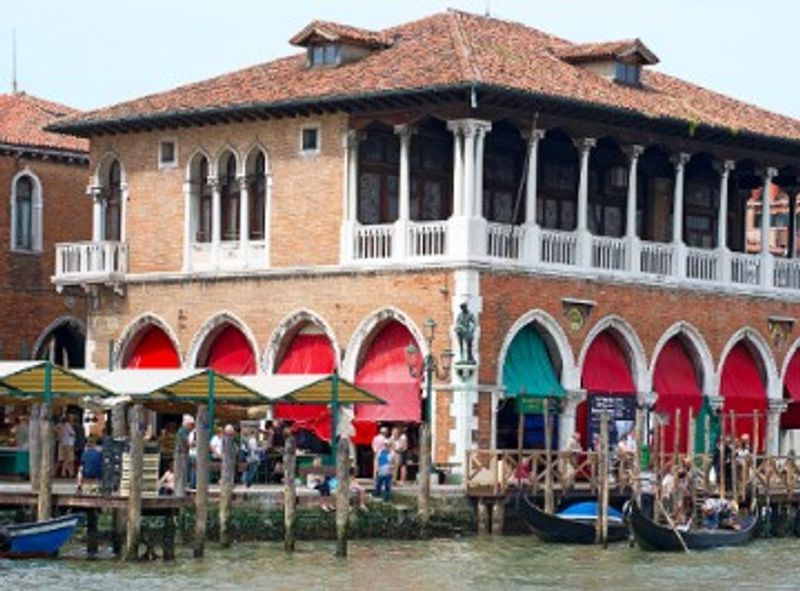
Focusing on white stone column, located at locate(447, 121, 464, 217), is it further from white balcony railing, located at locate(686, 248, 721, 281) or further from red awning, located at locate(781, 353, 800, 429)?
red awning, located at locate(781, 353, 800, 429)

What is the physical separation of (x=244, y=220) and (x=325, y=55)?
2992mm

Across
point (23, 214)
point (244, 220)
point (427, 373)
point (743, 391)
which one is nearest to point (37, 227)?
point (23, 214)

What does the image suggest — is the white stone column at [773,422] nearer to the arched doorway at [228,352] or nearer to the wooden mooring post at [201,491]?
the arched doorway at [228,352]

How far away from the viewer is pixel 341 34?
45875 mm

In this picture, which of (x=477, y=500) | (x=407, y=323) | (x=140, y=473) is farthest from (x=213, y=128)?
(x=140, y=473)

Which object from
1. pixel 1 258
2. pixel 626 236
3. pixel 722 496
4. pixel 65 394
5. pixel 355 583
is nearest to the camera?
pixel 355 583

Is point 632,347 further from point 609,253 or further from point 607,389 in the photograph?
point 609,253

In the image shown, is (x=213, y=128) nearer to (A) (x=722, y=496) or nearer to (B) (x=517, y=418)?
(B) (x=517, y=418)

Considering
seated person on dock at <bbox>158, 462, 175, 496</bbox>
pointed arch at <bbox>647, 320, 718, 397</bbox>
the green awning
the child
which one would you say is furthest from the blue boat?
pointed arch at <bbox>647, 320, 718, 397</bbox>

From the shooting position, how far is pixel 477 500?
1612 inches

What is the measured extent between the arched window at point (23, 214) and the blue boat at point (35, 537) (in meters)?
17.2

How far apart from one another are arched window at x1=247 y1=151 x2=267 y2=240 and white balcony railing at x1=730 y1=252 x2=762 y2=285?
814 centimetres

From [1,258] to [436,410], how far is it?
37.7ft

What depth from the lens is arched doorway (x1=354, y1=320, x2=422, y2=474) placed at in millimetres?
43469
